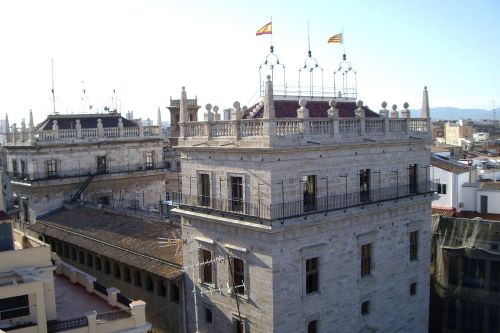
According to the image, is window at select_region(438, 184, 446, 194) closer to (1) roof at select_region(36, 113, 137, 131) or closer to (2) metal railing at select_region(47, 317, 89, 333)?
(1) roof at select_region(36, 113, 137, 131)

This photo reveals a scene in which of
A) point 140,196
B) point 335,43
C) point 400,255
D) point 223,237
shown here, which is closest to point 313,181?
point 223,237

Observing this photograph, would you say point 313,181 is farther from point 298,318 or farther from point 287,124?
point 298,318

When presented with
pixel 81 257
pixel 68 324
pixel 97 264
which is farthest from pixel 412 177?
pixel 81 257

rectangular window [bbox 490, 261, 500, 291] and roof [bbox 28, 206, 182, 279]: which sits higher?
roof [bbox 28, 206, 182, 279]

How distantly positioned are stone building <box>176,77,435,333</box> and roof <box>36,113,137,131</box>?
26817 mm

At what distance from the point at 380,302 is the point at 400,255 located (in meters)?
3.55

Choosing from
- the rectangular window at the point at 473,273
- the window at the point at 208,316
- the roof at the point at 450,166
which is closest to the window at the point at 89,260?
the window at the point at 208,316

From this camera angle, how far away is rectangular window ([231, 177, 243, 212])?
31.9 meters

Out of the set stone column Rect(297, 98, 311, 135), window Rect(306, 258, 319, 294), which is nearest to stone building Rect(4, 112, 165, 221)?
window Rect(306, 258, 319, 294)

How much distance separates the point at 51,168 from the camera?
2154 inches

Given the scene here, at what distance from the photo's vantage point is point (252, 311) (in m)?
31.7

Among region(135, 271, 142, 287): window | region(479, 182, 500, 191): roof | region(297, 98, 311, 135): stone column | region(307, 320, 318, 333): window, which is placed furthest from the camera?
region(479, 182, 500, 191): roof

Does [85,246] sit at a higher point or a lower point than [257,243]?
lower

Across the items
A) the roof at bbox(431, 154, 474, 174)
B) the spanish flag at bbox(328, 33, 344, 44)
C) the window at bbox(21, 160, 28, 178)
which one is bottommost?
the roof at bbox(431, 154, 474, 174)
